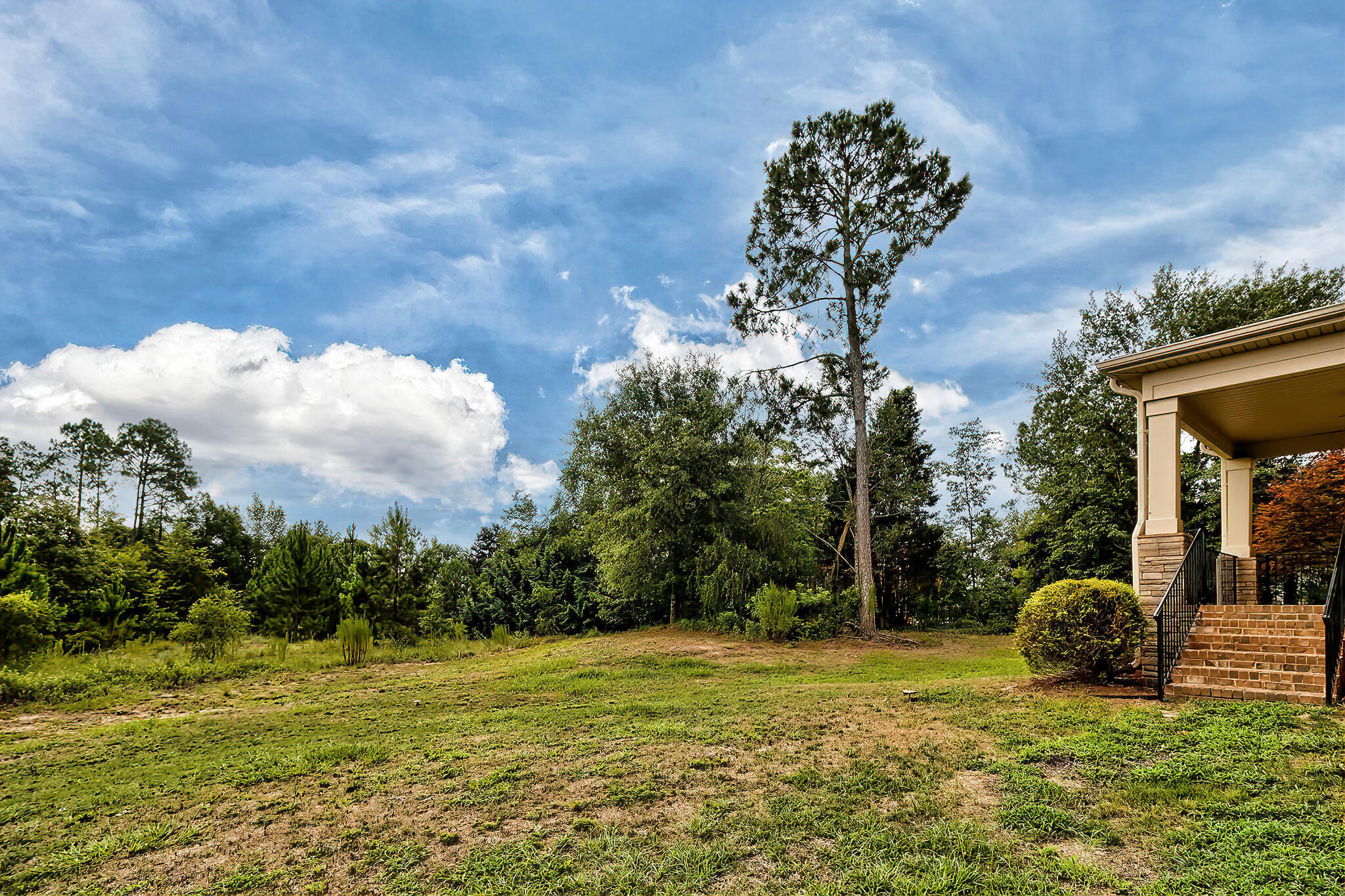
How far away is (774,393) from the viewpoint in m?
19.1

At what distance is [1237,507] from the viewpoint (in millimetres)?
10719

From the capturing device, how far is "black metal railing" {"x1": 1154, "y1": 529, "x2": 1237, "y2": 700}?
6.41m

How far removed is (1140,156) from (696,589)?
43.6 ft

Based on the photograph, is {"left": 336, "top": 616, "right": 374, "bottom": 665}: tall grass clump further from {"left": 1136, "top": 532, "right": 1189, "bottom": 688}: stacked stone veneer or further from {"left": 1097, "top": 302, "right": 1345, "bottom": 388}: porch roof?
{"left": 1097, "top": 302, "right": 1345, "bottom": 388}: porch roof

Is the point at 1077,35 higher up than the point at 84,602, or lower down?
higher up

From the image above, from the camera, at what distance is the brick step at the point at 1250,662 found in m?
6.12

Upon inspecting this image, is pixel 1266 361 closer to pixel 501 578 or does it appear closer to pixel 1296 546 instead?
pixel 1296 546

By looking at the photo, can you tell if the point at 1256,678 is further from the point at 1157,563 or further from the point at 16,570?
the point at 16,570

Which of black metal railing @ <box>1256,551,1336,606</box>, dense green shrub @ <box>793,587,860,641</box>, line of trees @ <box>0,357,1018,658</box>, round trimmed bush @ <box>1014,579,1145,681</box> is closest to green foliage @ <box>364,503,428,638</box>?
line of trees @ <box>0,357,1018,658</box>

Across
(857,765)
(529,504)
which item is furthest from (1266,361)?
(529,504)

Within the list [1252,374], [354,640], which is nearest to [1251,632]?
[1252,374]

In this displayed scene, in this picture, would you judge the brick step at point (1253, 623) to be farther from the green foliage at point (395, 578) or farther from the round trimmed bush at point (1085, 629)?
the green foliage at point (395, 578)

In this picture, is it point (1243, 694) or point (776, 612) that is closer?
point (1243, 694)

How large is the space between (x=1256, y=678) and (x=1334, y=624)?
0.90 metres
